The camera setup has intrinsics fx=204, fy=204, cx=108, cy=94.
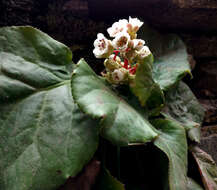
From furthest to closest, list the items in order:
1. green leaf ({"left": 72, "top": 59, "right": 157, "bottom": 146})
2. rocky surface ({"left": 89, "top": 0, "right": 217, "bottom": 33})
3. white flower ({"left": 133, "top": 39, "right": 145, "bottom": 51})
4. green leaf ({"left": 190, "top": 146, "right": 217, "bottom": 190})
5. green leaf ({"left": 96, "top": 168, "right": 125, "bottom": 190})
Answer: rocky surface ({"left": 89, "top": 0, "right": 217, "bottom": 33}) < green leaf ({"left": 190, "top": 146, "right": 217, "bottom": 190}) < white flower ({"left": 133, "top": 39, "right": 145, "bottom": 51}) < green leaf ({"left": 96, "top": 168, "right": 125, "bottom": 190}) < green leaf ({"left": 72, "top": 59, "right": 157, "bottom": 146})

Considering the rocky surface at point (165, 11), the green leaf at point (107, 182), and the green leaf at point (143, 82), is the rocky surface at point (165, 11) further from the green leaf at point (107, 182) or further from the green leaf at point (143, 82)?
the green leaf at point (107, 182)

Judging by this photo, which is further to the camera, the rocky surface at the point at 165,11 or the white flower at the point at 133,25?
the rocky surface at the point at 165,11

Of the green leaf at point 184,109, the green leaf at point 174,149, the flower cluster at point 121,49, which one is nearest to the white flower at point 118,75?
the flower cluster at point 121,49

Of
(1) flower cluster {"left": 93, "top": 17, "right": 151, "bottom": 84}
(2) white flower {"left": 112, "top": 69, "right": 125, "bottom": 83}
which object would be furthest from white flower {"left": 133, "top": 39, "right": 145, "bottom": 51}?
(2) white flower {"left": 112, "top": 69, "right": 125, "bottom": 83}

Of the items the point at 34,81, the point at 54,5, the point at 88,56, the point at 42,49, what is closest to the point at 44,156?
the point at 34,81

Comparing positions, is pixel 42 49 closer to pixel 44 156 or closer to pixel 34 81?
pixel 34 81

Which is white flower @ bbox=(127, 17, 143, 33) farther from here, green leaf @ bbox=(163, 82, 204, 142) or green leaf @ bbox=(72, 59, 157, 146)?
green leaf @ bbox=(163, 82, 204, 142)
